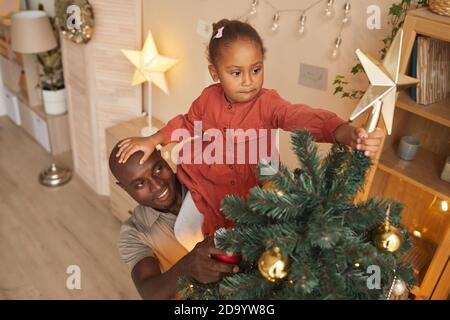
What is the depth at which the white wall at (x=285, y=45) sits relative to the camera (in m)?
1.14

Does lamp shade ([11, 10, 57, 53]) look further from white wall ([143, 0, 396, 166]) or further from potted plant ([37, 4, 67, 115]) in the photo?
white wall ([143, 0, 396, 166])

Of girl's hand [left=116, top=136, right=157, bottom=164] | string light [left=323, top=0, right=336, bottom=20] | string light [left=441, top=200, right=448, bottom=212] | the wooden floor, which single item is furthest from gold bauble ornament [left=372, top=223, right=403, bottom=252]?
the wooden floor

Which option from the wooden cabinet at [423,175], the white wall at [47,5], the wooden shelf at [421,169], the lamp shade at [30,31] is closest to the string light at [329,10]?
the wooden cabinet at [423,175]

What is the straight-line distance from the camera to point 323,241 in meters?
0.47

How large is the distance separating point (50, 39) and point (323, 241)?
235cm

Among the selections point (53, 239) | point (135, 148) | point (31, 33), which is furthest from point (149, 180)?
point (31, 33)

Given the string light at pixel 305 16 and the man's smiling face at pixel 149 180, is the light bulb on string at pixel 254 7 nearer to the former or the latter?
the string light at pixel 305 16

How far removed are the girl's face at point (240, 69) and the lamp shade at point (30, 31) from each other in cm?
202

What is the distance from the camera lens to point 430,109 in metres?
1.00

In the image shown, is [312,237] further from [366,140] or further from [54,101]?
[54,101]

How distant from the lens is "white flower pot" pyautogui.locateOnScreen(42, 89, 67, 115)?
2635 millimetres

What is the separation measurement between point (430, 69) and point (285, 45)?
403mm

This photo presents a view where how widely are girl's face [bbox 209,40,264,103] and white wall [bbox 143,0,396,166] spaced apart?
1.60ft
